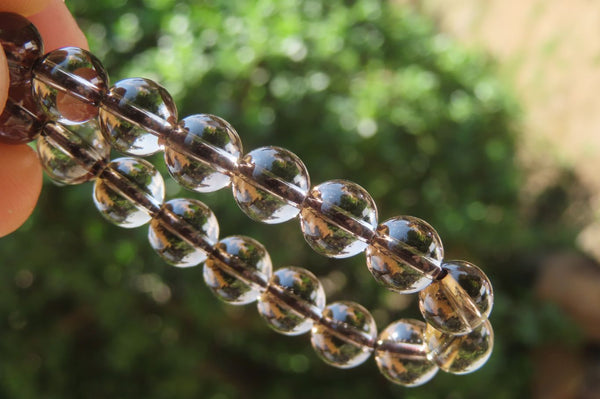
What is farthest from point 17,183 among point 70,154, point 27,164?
point 70,154

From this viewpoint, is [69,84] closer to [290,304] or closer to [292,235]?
[290,304]

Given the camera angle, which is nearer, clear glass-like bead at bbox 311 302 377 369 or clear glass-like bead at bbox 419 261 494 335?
clear glass-like bead at bbox 419 261 494 335

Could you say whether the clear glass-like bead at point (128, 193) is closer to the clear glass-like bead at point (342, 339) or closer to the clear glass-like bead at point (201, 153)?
the clear glass-like bead at point (201, 153)

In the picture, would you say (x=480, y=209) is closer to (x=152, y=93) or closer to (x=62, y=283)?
(x=62, y=283)

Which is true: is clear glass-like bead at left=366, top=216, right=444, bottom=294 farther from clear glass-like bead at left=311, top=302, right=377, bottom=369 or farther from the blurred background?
the blurred background

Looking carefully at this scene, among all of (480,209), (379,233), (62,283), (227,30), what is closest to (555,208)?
(480,209)

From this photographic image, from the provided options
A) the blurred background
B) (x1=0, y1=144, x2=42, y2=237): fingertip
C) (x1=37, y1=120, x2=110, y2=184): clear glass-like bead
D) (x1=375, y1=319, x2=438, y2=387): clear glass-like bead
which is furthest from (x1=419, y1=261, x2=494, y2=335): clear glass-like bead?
the blurred background

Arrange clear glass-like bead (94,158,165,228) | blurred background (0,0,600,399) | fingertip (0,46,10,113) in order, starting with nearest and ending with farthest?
fingertip (0,46,10,113) < clear glass-like bead (94,158,165,228) < blurred background (0,0,600,399)
